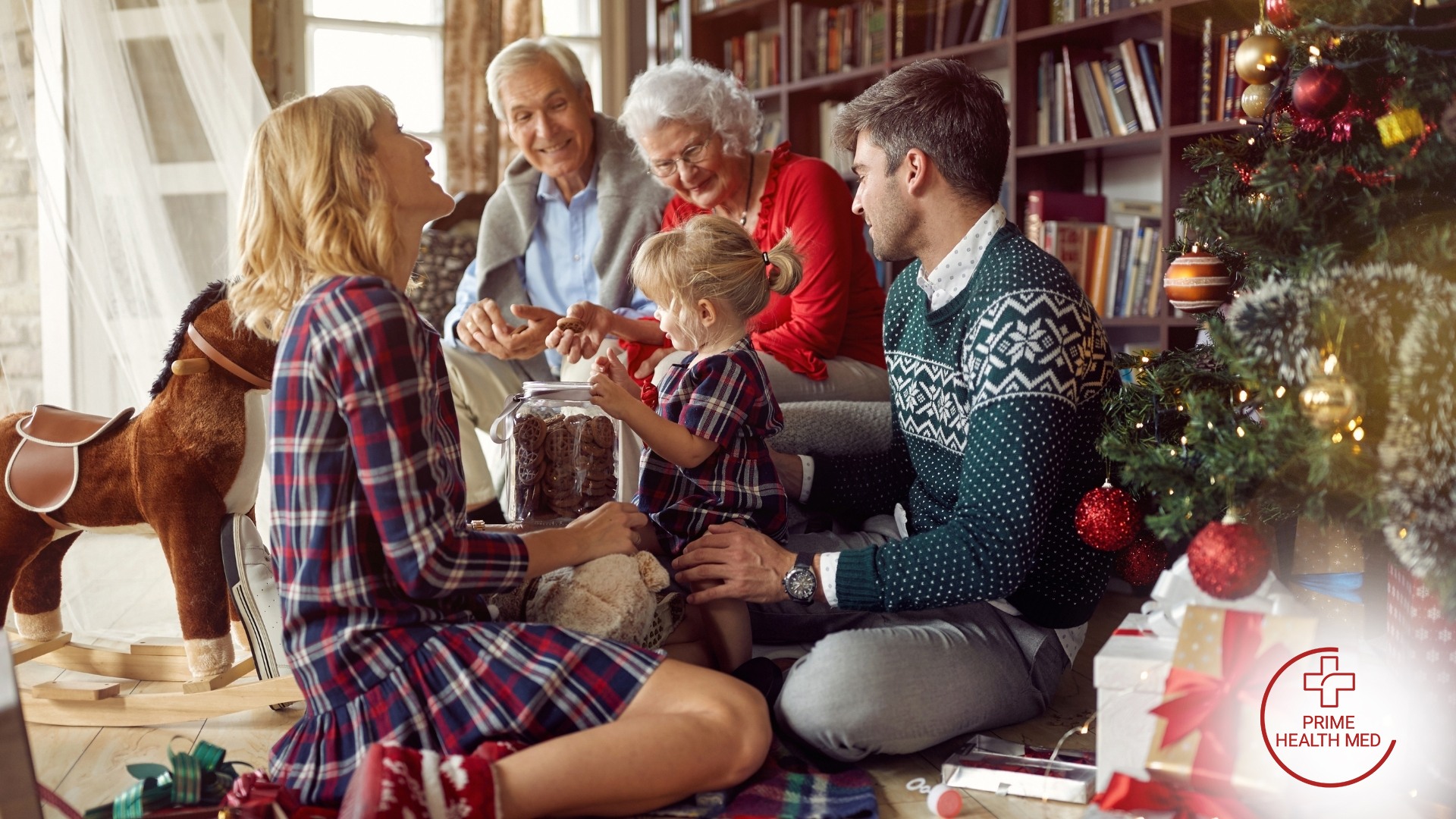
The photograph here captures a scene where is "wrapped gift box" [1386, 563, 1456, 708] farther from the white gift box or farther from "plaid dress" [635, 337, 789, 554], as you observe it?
"plaid dress" [635, 337, 789, 554]

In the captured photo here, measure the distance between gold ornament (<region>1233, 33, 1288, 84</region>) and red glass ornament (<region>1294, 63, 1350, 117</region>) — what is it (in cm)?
12

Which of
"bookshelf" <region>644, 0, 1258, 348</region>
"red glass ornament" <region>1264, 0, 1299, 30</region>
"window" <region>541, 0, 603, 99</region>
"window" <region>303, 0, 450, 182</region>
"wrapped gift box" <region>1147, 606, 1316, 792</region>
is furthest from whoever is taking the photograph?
"window" <region>541, 0, 603, 99</region>

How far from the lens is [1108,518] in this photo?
5.10 ft

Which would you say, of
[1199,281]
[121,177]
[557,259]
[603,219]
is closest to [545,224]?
[557,259]

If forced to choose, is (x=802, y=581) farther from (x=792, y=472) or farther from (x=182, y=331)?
(x=182, y=331)

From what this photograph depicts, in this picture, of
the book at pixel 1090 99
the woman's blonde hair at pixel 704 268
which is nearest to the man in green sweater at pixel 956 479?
the woman's blonde hair at pixel 704 268

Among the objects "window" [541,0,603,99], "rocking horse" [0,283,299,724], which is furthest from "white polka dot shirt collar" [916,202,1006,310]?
"window" [541,0,603,99]

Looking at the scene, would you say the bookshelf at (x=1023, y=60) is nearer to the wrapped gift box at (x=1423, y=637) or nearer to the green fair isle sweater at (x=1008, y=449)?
the green fair isle sweater at (x=1008, y=449)

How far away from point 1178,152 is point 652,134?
1.41 metres

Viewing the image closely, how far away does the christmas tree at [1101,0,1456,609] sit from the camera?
1.20 metres

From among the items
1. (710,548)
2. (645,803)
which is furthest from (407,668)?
(710,548)

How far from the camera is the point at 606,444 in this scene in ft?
6.25

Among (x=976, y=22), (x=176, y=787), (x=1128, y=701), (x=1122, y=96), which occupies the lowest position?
(x=176, y=787)

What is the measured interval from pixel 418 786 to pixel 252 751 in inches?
27.8
